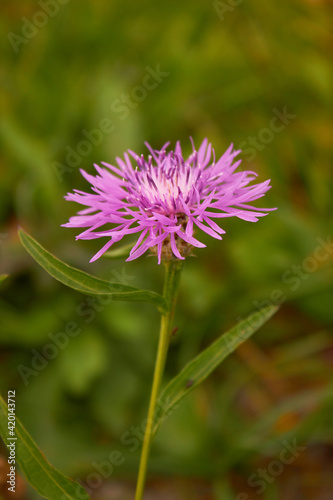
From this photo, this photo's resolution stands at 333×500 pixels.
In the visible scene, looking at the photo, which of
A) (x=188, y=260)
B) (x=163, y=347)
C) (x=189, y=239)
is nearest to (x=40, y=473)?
(x=163, y=347)

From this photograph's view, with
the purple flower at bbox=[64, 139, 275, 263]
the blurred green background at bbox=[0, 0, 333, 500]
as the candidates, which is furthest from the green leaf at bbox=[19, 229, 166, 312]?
the blurred green background at bbox=[0, 0, 333, 500]

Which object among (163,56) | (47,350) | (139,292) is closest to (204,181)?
(139,292)

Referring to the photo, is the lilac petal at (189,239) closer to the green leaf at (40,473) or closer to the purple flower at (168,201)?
the purple flower at (168,201)

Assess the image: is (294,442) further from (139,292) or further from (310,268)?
(139,292)

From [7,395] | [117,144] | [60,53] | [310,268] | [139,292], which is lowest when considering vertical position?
[139,292]

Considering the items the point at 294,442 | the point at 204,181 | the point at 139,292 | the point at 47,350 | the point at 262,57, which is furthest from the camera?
the point at 262,57

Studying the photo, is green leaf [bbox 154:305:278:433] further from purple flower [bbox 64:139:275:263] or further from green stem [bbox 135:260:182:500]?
purple flower [bbox 64:139:275:263]

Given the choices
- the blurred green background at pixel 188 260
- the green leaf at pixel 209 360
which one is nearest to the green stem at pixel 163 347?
the green leaf at pixel 209 360
